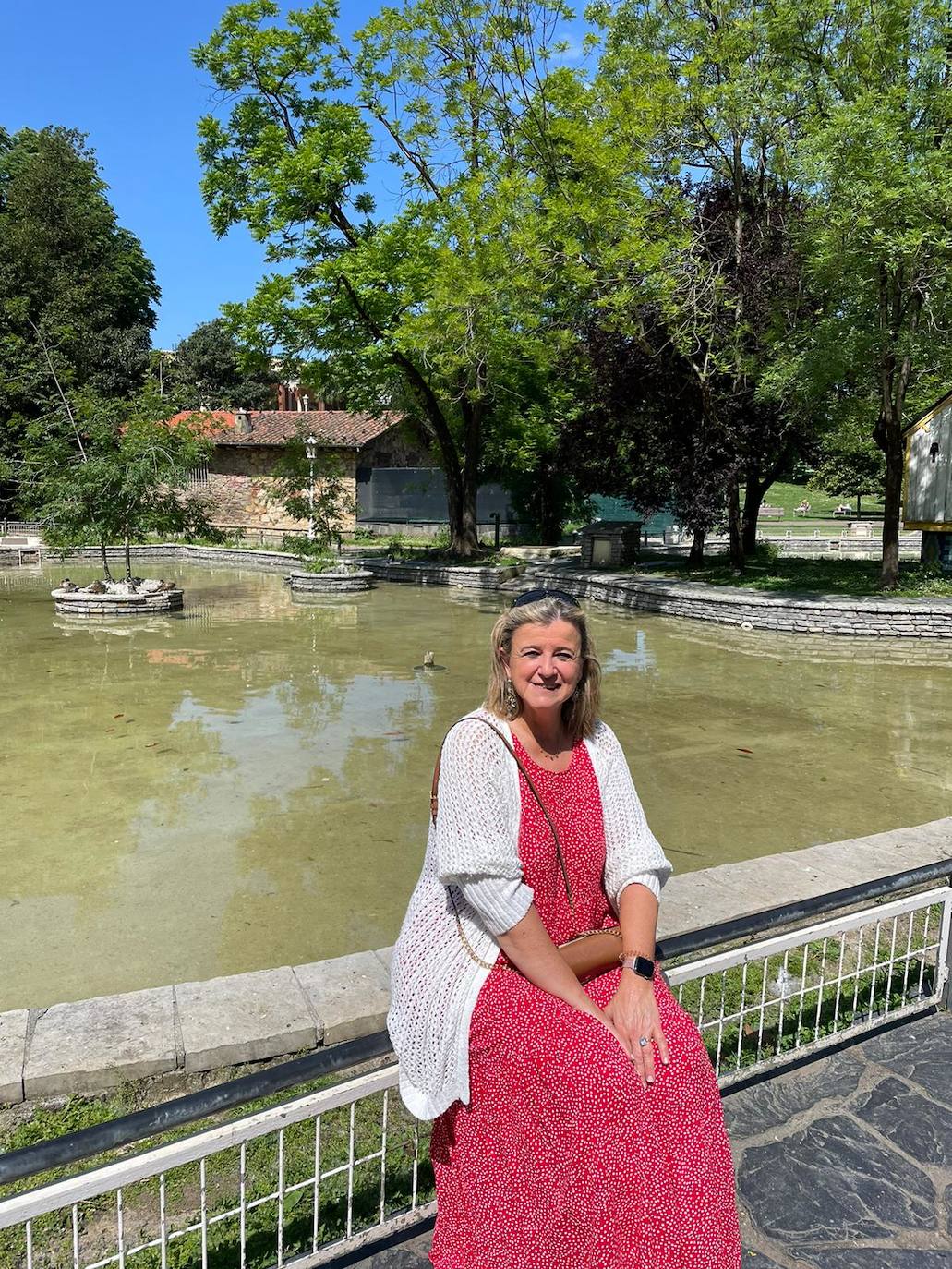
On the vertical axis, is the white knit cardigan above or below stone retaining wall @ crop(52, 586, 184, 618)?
above

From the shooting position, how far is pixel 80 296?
34.2m

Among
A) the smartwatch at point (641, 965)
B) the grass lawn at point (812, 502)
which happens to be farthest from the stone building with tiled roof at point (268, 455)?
the smartwatch at point (641, 965)

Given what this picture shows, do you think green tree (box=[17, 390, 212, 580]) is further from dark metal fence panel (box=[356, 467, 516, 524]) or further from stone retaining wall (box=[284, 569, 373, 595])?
dark metal fence panel (box=[356, 467, 516, 524])

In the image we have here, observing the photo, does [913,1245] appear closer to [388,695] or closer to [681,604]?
[388,695]

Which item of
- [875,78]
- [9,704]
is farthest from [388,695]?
[875,78]

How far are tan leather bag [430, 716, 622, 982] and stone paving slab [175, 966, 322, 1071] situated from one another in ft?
4.19

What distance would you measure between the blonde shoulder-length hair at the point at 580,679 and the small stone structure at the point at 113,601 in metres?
14.1

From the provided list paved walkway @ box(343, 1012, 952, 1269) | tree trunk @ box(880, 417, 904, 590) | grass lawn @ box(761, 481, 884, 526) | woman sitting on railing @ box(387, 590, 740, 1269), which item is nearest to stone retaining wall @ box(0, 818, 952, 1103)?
paved walkway @ box(343, 1012, 952, 1269)

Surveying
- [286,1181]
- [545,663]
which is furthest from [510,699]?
[286,1181]

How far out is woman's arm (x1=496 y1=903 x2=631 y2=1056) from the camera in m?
1.85

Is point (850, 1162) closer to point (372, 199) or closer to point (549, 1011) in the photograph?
point (549, 1011)

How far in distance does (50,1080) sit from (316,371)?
20010mm

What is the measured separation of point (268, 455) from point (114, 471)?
778 inches

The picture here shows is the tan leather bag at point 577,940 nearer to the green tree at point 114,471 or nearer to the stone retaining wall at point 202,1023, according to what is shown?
the stone retaining wall at point 202,1023
